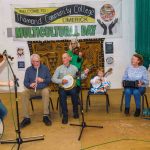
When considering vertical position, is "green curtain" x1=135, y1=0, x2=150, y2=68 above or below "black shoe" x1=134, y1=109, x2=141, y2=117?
above

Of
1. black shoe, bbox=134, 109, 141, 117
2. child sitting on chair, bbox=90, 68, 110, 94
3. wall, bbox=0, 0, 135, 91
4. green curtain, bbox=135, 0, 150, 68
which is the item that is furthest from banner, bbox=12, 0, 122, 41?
black shoe, bbox=134, 109, 141, 117

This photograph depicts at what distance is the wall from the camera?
6172mm

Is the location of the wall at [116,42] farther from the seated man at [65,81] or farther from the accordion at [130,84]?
the seated man at [65,81]

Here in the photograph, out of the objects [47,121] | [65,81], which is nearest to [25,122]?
[47,121]

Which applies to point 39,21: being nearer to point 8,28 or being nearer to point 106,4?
point 8,28

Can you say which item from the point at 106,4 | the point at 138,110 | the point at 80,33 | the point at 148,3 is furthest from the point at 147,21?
the point at 138,110

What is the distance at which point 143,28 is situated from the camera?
591cm

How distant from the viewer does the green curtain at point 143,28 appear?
579cm

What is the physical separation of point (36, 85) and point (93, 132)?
3.88ft

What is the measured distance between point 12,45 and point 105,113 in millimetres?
2534

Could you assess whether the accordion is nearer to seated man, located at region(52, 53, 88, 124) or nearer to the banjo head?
seated man, located at region(52, 53, 88, 124)

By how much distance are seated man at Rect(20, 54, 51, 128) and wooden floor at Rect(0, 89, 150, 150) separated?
21cm

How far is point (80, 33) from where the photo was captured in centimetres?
624

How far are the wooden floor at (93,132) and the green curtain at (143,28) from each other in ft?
3.94
